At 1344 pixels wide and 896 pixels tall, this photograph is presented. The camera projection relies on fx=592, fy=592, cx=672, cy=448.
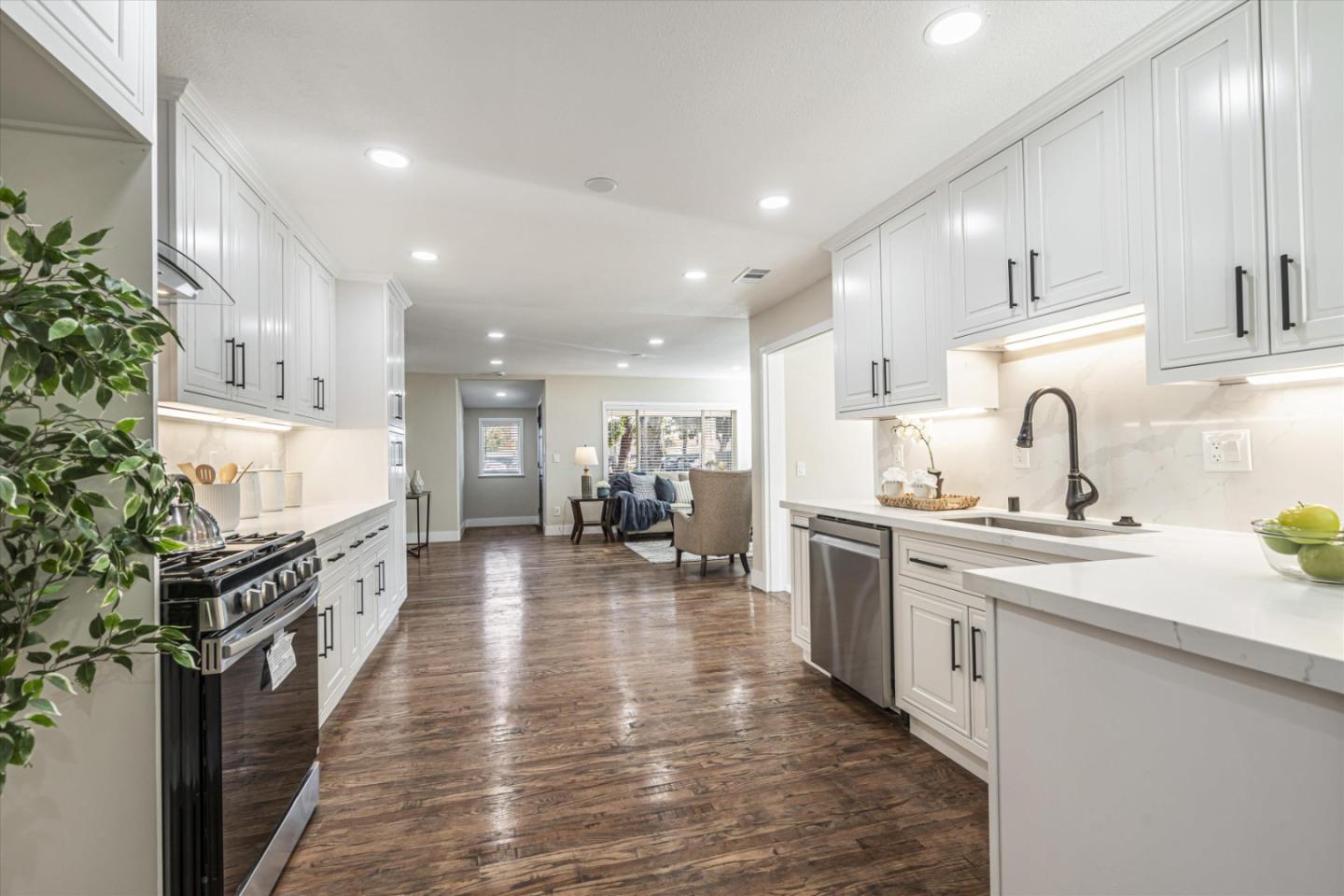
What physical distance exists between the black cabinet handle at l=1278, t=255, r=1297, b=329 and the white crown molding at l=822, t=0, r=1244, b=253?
2.34ft

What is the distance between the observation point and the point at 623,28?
1724 mm

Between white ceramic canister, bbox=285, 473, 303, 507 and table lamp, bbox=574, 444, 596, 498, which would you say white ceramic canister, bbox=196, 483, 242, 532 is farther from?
table lamp, bbox=574, 444, 596, 498

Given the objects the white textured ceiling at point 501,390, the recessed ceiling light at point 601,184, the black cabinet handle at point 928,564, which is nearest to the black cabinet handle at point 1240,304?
the black cabinet handle at point 928,564

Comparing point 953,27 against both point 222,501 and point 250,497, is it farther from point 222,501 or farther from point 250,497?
point 250,497

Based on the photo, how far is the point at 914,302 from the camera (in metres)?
2.79

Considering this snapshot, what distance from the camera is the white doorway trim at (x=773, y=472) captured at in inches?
199

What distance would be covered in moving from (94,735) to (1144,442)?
293cm

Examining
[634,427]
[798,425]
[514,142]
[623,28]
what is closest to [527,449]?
[634,427]

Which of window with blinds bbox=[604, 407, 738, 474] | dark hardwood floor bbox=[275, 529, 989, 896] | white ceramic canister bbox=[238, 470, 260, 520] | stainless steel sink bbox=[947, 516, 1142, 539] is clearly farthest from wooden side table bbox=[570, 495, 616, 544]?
stainless steel sink bbox=[947, 516, 1142, 539]

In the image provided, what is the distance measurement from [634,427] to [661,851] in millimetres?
7983

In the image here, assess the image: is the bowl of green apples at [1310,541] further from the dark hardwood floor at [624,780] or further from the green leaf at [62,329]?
the green leaf at [62,329]

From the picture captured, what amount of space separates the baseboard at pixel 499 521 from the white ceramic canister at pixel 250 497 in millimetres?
7768

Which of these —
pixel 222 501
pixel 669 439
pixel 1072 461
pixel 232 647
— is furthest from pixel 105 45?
pixel 669 439

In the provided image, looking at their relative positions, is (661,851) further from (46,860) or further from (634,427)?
(634,427)
